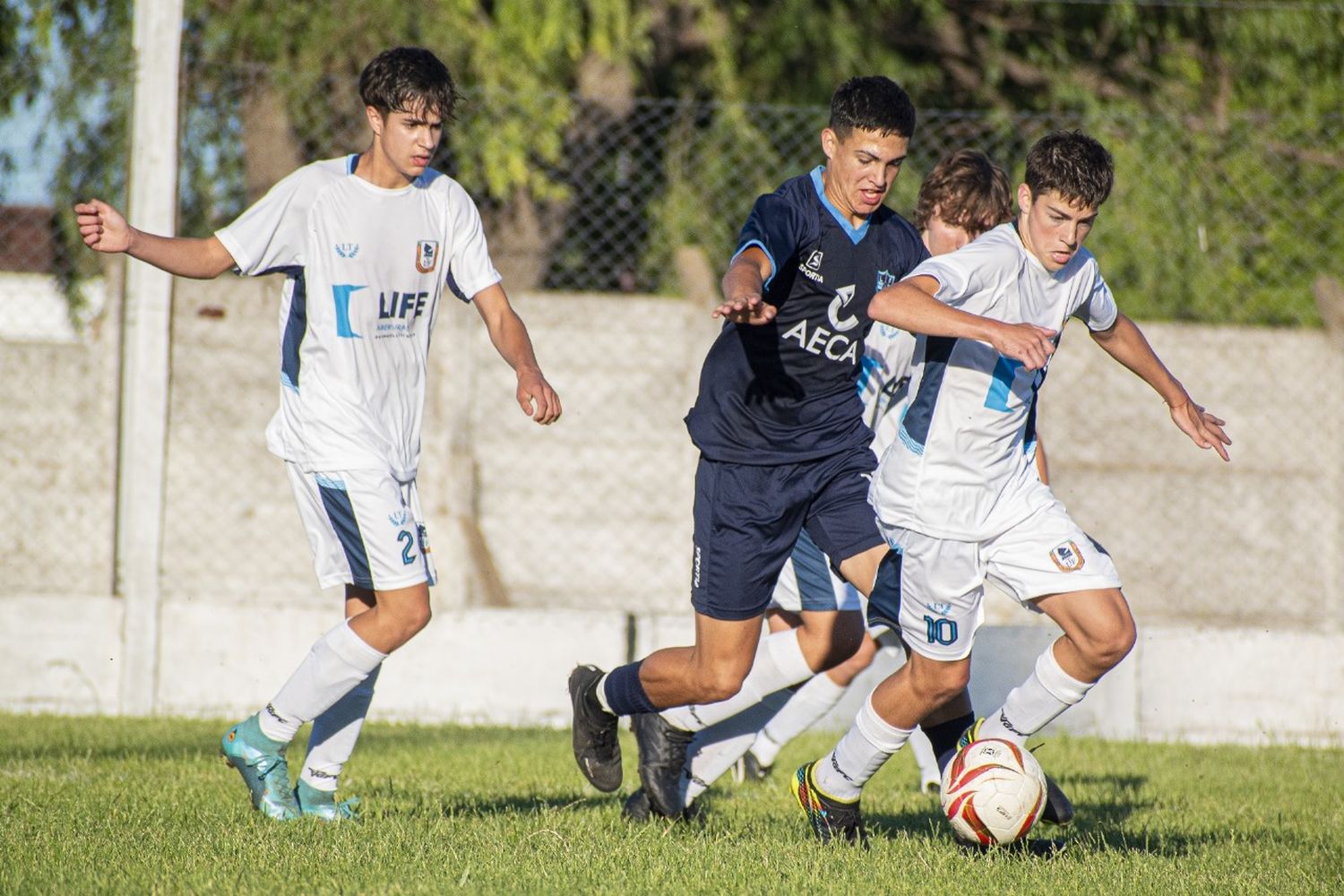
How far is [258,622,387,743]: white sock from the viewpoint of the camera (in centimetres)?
448

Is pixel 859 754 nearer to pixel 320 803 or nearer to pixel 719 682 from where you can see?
pixel 719 682

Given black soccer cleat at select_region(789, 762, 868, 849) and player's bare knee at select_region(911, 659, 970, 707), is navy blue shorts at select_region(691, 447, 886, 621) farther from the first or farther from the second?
black soccer cleat at select_region(789, 762, 868, 849)

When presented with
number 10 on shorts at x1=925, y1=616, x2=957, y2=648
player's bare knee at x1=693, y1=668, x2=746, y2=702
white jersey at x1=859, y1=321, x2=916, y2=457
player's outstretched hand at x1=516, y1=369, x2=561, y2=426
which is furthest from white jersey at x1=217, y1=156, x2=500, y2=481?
number 10 on shorts at x1=925, y1=616, x2=957, y2=648

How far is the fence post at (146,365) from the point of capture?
283 inches

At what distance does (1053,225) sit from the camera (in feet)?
13.6

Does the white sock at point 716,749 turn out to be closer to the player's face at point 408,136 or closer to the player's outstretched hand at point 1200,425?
the player's outstretched hand at point 1200,425

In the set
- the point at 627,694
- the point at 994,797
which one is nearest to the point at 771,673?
the point at 627,694

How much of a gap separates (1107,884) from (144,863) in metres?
2.43

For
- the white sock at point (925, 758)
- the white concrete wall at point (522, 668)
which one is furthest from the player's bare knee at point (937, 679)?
the white concrete wall at point (522, 668)

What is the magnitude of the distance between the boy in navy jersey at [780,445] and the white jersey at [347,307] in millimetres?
964

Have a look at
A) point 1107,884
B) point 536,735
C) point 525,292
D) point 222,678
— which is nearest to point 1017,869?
point 1107,884

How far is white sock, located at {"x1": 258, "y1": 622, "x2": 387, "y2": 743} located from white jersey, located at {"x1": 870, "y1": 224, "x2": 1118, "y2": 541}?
5.56ft

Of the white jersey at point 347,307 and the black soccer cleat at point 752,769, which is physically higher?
the white jersey at point 347,307

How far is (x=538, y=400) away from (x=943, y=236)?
5.69 ft
